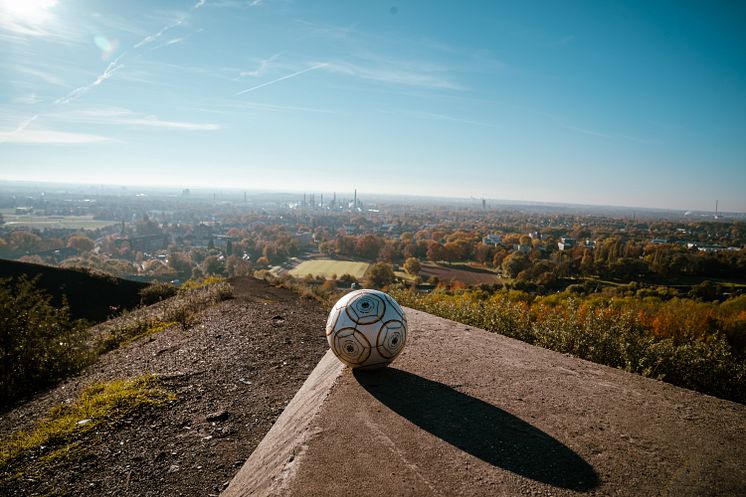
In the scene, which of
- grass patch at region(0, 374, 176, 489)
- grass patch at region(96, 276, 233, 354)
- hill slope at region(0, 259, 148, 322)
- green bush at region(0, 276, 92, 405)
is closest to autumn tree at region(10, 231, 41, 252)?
hill slope at region(0, 259, 148, 322)

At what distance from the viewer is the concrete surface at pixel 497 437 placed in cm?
388

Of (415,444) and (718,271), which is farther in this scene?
(718,271)

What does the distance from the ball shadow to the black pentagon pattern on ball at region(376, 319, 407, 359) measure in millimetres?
423

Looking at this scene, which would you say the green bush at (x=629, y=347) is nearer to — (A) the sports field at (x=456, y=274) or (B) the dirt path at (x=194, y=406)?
(B) the dirt path at (x=194, y=406)

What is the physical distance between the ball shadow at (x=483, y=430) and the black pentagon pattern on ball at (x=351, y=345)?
1.14ft

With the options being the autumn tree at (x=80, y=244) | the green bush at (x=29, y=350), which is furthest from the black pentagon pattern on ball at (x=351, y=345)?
the autumn tree at (x=80, y=244)

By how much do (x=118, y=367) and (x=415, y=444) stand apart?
26.2ft

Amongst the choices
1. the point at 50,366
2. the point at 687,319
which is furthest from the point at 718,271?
the point at 50,366

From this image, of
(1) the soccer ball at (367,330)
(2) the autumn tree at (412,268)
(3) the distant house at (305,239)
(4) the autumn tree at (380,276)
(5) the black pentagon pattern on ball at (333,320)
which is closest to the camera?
(1) the soccer ball at (367,330)

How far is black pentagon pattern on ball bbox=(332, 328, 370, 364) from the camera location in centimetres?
593

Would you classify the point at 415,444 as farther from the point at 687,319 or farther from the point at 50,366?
the point at 687,319

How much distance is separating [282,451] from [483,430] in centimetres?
228

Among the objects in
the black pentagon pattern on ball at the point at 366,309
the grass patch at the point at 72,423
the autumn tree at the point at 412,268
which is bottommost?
the autumn tree at the point at 412,268

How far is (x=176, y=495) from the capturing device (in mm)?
4828
